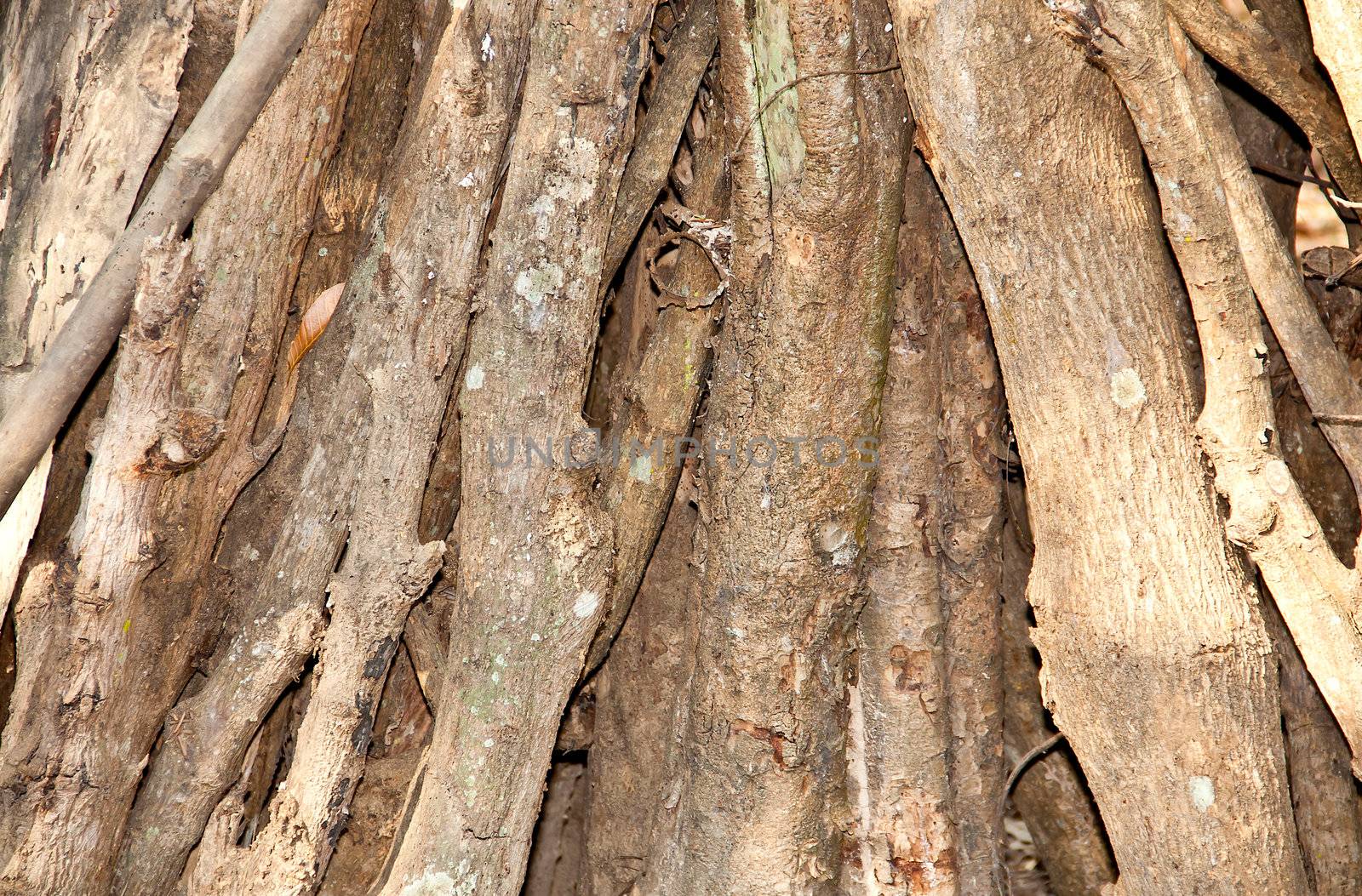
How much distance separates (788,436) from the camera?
2045 mm

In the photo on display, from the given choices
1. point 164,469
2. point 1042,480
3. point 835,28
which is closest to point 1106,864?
point 1042,480

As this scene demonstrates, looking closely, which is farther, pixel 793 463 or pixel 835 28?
pixel 793 463

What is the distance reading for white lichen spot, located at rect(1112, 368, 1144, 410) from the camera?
189 cm

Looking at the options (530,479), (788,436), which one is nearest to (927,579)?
(788,436)

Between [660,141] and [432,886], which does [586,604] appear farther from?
[660,141]

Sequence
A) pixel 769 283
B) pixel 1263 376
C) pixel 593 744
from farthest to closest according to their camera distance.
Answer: pixel 593 744 < pixel 769 283 < pixel 1263 376

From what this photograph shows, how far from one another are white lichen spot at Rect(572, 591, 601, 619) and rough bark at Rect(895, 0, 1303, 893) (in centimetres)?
87

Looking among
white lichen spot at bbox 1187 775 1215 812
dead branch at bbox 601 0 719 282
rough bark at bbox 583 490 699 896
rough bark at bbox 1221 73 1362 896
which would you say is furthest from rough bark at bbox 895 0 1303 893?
rough bark at bbox 583 490 699 896

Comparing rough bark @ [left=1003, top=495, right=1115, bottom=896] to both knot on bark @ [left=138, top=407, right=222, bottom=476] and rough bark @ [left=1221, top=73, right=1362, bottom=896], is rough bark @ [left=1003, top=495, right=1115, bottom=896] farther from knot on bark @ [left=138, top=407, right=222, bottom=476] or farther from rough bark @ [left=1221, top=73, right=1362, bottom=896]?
knot on bark @ [left=138, top=407, right=222, bottom=476]

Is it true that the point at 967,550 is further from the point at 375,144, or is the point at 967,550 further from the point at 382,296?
the point at 375,144

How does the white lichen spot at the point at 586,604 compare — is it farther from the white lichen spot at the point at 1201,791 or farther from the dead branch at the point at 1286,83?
the dead branch at the point at 1286,83

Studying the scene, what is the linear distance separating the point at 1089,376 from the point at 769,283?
1.97ft

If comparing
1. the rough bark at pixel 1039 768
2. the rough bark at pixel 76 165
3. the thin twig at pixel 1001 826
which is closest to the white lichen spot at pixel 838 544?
the rough bark at pixel 1039 768

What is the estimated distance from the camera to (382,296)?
2055mm
